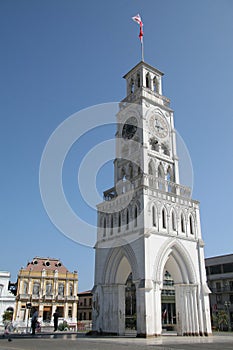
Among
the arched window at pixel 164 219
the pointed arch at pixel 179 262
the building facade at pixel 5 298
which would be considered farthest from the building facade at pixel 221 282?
the building facade at pixel 5 298

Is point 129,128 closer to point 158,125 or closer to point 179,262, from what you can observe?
point 158,125

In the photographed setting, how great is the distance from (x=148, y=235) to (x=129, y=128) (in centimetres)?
1329

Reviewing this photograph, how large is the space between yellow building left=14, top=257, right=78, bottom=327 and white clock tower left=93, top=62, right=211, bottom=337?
30.9 metres

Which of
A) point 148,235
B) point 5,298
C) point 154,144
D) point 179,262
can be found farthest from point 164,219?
point 5,298

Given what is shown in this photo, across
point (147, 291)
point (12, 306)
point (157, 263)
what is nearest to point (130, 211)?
point (157, 263)

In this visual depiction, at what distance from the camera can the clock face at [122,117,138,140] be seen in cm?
3281

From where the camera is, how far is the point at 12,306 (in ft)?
175

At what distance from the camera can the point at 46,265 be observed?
199 feet

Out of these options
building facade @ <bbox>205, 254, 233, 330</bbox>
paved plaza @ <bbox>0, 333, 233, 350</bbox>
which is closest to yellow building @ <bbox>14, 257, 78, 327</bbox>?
building facade @ <bbox>205, 254, 233, 330</bbox>

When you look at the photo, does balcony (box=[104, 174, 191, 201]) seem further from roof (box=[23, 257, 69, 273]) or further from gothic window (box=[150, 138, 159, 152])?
roof (box=[23, 257, 69, 273])

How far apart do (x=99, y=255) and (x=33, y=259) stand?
1390 inches

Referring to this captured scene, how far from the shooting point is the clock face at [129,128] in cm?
3281

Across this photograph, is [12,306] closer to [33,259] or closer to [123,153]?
[33,259]

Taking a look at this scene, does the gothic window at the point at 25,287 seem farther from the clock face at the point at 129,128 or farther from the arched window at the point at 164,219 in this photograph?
the arched window at the point at 164,219
